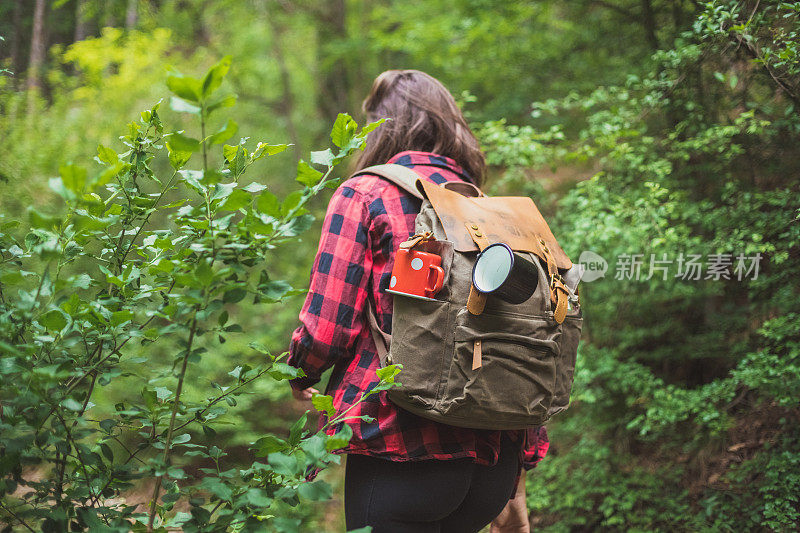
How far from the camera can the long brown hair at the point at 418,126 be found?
1762 millimetres

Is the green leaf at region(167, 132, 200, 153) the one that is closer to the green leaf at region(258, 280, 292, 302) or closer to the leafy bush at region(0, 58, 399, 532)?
the leafy bush at region(0, 58, 399, 532)

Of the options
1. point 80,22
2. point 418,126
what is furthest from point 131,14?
point 418,126

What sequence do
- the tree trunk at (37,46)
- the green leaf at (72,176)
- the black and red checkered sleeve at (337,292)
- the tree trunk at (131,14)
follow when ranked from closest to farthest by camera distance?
the green leaf at (72,176), the black and red checkered sleeve at (337,292), the tree trunk at (37,46), the tree trunk at (131,14)

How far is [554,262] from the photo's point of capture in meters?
1.54

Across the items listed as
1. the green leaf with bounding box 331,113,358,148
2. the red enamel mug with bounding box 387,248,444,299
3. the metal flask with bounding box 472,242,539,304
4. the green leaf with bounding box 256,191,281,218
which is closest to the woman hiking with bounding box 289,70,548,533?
the red enamel mug with bounding box 387,248,444,299

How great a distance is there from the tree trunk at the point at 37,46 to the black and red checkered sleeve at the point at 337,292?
544 centimetres

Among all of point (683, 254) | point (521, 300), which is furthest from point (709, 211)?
point (521, 300)

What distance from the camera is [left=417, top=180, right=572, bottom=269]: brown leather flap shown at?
1.39 metres

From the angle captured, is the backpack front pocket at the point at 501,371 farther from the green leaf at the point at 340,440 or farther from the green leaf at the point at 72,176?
the green leaf at the point at 72,176

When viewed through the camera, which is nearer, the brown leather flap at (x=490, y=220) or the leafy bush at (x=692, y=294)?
the brown leather flap at (x=490, y=220)

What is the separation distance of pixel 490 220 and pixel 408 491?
68 cm

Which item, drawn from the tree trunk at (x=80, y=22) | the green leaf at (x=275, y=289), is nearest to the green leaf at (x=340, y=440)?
the green leaf at (x=275, y=289)

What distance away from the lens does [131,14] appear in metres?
8.90

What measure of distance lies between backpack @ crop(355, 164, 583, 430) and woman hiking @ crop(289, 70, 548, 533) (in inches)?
2.3
